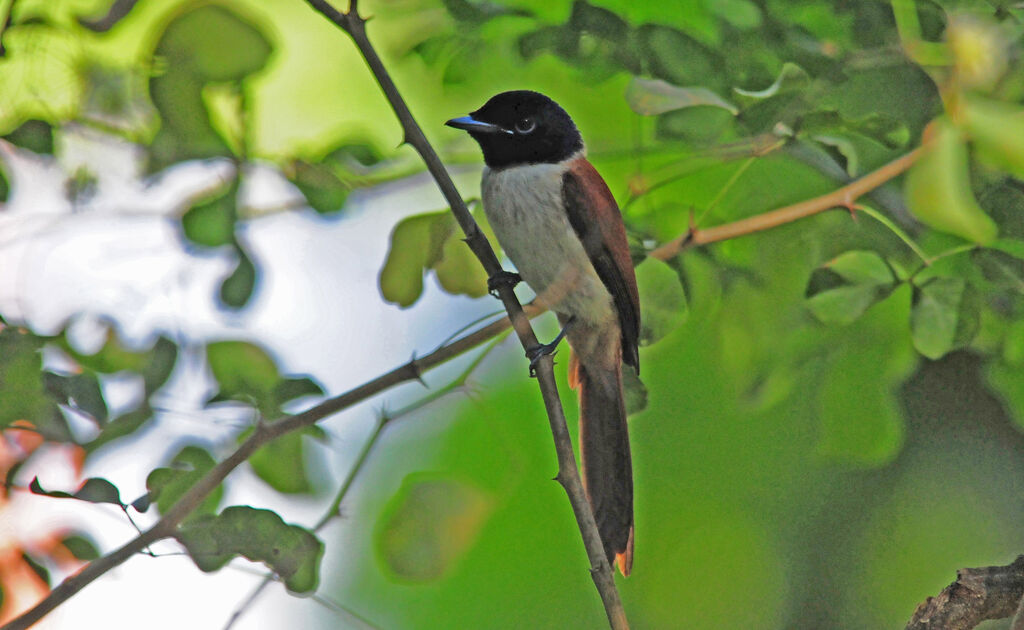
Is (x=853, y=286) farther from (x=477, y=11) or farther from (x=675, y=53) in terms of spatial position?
(x=477, y=11)

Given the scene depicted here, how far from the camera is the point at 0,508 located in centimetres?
128

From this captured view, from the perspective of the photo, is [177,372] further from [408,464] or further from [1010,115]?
[1010,115]

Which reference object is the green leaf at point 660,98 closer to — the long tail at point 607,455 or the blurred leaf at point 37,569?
the long tail at point 607,455

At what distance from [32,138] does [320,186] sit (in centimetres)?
38

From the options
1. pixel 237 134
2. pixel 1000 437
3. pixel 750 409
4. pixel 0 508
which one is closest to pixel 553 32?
pixel 237 134

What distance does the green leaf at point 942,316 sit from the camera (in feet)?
4.36

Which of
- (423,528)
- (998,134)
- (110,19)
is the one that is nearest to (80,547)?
(423,528)

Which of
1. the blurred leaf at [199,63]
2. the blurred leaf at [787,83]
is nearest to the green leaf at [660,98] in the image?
the blurred leaf at [787,83]

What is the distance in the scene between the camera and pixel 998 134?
876 millimetres

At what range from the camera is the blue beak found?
148 cm

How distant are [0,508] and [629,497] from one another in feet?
2.75

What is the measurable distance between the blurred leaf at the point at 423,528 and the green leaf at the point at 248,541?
21 centimetres

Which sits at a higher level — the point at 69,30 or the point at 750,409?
the point at 69,30

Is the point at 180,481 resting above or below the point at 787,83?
below
